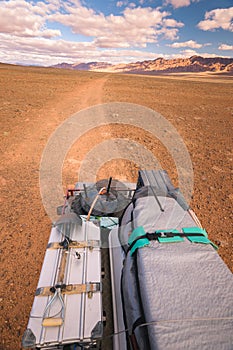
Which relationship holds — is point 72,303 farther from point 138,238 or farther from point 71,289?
point 138,238

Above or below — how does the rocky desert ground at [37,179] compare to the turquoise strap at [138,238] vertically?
above

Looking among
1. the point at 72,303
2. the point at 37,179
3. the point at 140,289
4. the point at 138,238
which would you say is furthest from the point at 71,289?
the point at 37,179

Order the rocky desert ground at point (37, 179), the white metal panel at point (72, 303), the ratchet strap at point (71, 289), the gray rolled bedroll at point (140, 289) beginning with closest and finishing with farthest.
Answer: the gray rolled bedroll at point (140, 289)
the white metal panel at point (72, 303)
the ratchet strap at point (71, 289)
the rocky desert ground at point (37, 179)

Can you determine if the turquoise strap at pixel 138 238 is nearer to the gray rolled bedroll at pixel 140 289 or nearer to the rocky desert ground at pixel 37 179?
the gray rolled bedroll at pixel 140 289

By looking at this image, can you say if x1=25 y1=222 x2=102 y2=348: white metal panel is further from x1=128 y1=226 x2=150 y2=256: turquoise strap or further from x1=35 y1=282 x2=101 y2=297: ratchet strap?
x1=128 y1=226 x2=150 y2=256: turquoise strap

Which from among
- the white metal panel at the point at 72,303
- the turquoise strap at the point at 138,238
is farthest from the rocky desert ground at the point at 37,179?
the turquoise strap at the point at 138,238

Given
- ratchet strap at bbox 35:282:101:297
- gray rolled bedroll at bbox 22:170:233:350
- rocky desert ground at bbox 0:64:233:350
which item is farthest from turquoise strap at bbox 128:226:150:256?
rocky desert ground at bbox 0:64:233:350

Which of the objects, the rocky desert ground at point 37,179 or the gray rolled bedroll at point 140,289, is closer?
the gray rolled bedroll at point 140,289

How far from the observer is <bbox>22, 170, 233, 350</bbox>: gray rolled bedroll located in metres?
1.76

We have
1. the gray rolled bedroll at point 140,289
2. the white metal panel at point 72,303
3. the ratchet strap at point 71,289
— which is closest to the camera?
the gray rolled bedroll at point 140,289

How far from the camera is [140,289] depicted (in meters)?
2.06

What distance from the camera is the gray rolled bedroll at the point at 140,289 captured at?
5.78ft

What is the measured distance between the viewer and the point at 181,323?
1744 millimetres

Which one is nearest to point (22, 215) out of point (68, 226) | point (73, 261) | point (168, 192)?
point (68, 226)
